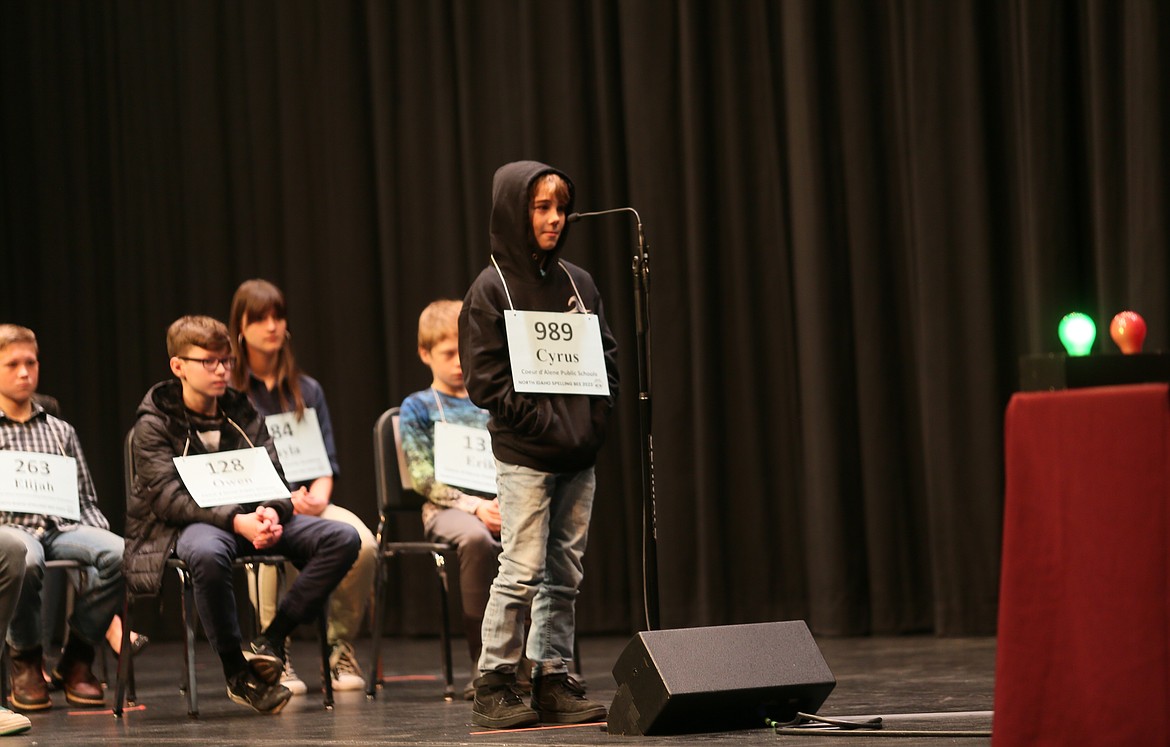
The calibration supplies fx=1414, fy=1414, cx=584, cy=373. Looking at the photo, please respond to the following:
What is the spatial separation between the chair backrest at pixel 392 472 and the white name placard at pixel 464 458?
11.4 inches

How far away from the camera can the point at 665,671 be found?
2.91 metres

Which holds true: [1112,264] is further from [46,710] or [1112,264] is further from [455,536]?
[46,710]

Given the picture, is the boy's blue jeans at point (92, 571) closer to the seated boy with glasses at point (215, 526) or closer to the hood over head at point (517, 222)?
the seated boy with glasses at point (215, 526)

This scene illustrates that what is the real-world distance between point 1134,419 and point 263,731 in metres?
2.29

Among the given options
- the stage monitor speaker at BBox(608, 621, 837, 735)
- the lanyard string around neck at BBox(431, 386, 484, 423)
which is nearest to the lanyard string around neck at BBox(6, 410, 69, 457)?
the lanyard string around neck at BBox(431, 386, 484, 423)

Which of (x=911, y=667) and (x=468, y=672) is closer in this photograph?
(x=911, y=667)

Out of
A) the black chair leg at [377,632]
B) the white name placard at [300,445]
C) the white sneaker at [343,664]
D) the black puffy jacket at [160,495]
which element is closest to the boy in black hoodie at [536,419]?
the black chair leg at [377,632]

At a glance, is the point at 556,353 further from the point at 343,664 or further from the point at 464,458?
the point at 343,664

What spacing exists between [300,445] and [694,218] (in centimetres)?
191

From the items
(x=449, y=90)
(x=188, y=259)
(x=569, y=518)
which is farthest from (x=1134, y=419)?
(x=188, y=259)

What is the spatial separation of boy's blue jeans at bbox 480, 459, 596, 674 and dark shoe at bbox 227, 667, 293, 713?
34.1 inches

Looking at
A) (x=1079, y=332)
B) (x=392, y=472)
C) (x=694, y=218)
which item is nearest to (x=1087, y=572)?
(x=1079, y=332)

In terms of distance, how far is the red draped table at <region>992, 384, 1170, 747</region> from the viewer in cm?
221

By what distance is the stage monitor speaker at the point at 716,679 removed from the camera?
2.92m
